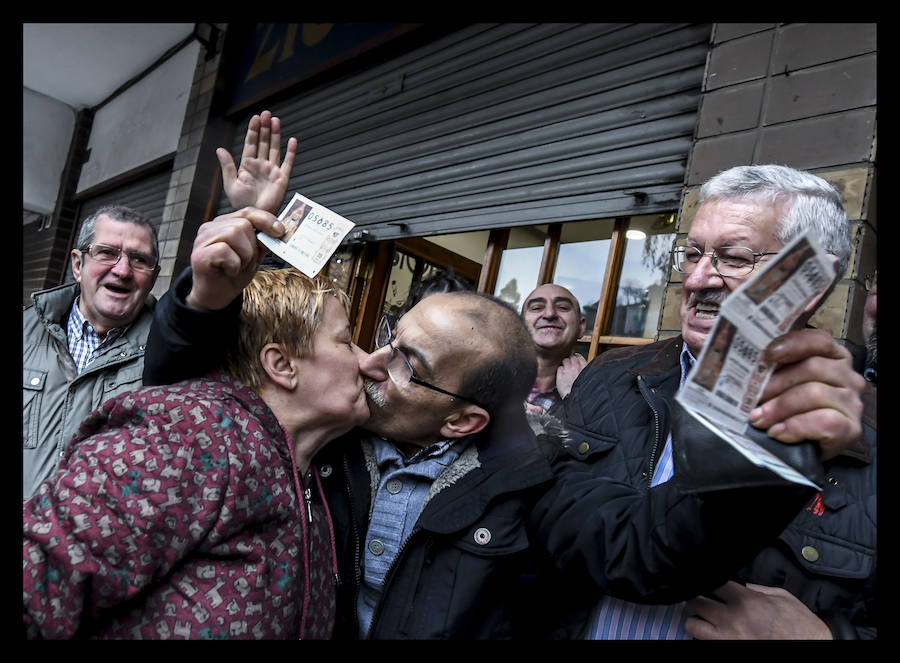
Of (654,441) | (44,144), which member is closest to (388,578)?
(654,441)

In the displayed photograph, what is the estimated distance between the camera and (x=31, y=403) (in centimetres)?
244

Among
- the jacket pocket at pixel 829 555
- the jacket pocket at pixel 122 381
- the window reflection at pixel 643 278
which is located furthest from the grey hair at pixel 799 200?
the jacket pocket at pixel 122 381

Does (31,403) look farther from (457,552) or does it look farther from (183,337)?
(457,552)

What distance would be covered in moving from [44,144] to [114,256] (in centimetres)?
896

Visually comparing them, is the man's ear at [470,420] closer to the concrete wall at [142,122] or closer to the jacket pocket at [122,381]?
the jacket pocket at [122,381]

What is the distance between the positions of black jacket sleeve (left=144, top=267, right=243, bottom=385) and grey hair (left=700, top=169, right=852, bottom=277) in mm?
1263

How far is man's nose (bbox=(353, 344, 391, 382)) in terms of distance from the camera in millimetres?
1607

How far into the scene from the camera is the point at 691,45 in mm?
3078

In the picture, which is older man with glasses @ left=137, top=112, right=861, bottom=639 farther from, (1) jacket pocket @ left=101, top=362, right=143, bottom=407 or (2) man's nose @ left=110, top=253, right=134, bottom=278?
(2) man's nose @ left=110, top=253, right=134, bottom=278

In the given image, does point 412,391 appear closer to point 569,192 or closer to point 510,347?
point 510,347

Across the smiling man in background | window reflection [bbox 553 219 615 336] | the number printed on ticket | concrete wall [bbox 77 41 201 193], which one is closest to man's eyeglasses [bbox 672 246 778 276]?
the number printed on ticket

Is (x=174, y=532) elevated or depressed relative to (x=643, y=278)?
depressed
